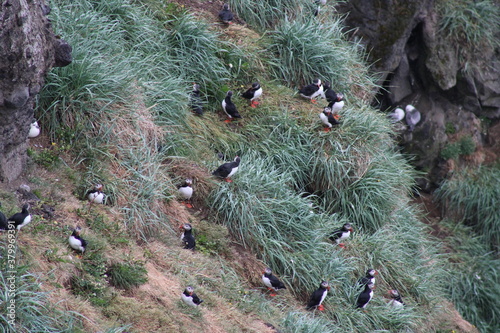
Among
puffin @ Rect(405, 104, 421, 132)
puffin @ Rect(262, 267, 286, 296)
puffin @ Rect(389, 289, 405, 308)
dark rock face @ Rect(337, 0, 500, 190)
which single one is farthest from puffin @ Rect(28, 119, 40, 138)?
puffin @ Rect(405, 104, 421, 132)

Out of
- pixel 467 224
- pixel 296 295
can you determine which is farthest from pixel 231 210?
pixel 467 224

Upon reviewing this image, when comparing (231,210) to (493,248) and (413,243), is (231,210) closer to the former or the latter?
(413,243)

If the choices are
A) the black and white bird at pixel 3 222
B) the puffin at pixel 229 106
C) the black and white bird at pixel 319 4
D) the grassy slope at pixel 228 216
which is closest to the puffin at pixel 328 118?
the grassy slope at pixel 228 216

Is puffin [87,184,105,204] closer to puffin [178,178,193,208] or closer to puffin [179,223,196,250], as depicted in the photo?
puffin [179,223,196,250]

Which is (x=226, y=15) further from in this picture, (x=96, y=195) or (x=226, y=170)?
Answer: (x=96, y=195)

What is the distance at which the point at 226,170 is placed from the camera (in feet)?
21.9

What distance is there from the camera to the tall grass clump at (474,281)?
9.86 meters

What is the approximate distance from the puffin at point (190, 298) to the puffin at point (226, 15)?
4.96 metres

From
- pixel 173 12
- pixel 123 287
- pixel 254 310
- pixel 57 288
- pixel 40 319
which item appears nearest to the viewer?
pixel 40 319

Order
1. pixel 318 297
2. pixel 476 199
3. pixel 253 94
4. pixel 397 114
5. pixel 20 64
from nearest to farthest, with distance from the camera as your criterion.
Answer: pixel 20 64
pixel 318 297
pixel 253 94
pixel 397 114
pixel 476 199

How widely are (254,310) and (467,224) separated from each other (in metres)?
6.85

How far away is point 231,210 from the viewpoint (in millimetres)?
6645

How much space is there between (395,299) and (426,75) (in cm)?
560

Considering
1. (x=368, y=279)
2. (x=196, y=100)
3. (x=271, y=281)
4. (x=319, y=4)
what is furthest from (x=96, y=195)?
(x=319, y=4)
